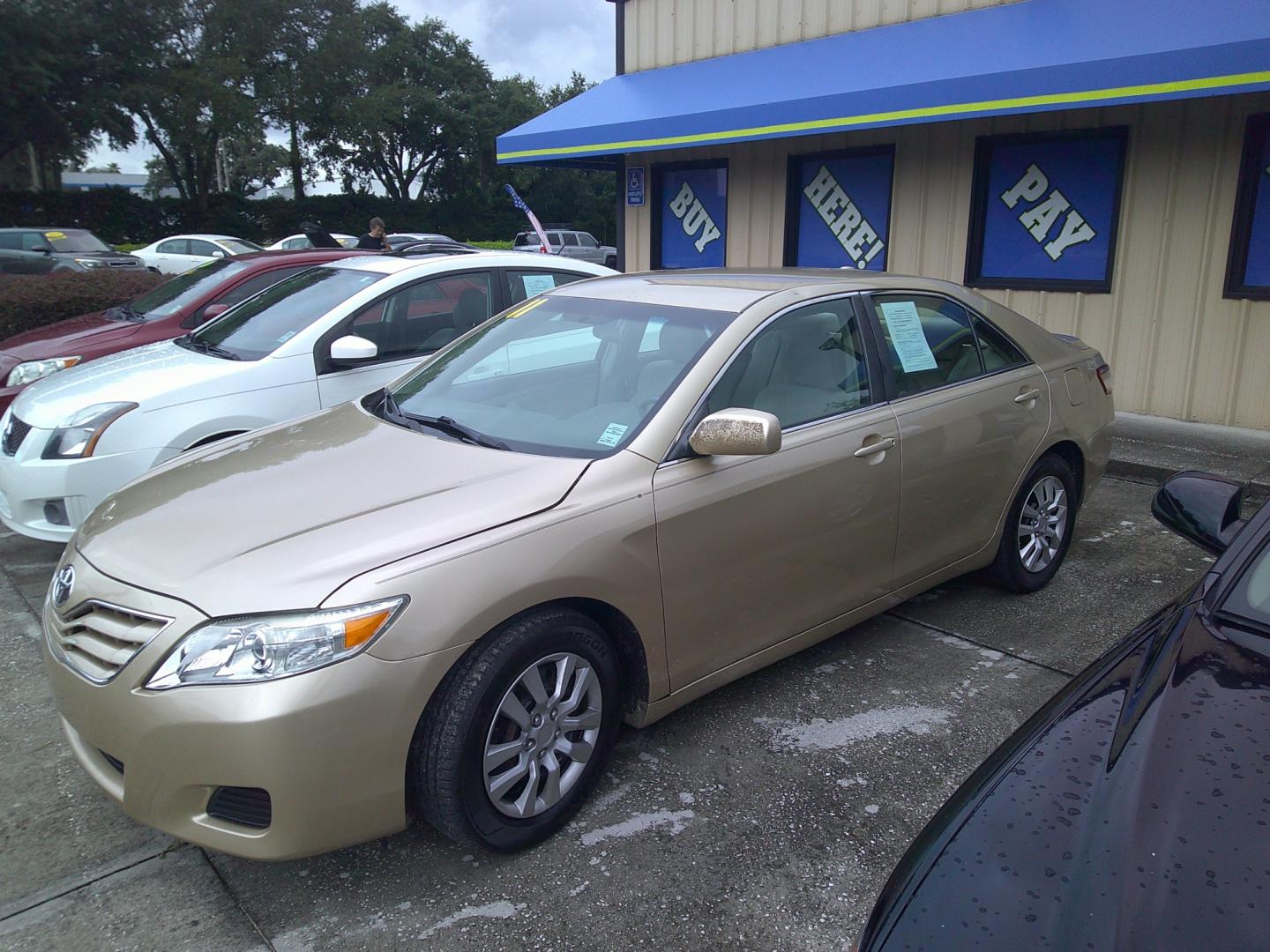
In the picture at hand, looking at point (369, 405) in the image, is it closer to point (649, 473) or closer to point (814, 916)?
point (649, 473)

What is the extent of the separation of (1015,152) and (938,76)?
134cm

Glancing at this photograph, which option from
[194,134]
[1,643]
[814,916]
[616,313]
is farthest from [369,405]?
[194,134]

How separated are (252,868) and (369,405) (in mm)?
1760

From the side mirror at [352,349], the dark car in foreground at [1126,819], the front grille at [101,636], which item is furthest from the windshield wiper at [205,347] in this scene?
the dark car in foreground at [1126,819]

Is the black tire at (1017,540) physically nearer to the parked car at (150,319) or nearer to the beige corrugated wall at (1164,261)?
the beige corrugated wall at (1164,261)

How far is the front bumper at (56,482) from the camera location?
182 inches

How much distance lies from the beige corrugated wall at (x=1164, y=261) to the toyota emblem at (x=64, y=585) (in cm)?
795

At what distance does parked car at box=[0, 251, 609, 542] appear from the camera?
15.4 feet

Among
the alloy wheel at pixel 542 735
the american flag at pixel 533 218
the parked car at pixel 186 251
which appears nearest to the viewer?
the alloy wheel at pixel 542 735

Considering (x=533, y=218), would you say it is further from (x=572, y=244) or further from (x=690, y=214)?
(x=572, y=244)

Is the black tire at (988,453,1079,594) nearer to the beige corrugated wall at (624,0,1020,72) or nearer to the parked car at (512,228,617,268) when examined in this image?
the beige corrugated wall at (624,0,1020,72)

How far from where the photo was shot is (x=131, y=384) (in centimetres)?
495

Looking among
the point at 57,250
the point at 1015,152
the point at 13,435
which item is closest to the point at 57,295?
the point at 13,435

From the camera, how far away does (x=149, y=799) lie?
2.46 meters
